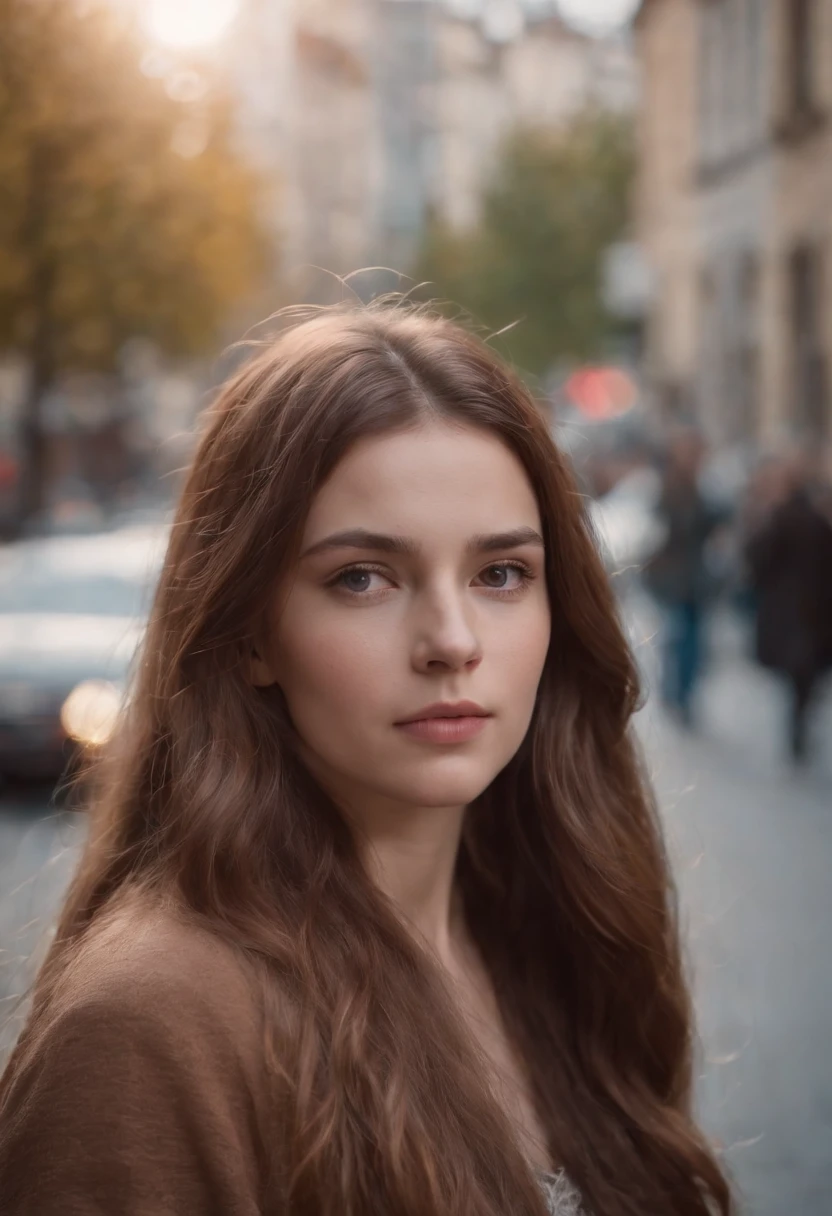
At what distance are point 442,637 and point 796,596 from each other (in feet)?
29.5

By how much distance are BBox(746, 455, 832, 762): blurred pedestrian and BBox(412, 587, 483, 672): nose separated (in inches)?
350

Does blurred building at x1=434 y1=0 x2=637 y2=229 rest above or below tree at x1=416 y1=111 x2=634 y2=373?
above

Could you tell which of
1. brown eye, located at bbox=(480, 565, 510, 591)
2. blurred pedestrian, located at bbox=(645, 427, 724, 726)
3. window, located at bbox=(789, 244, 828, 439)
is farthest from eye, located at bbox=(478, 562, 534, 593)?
window, located at bbox=(789, 244, 828, 439)

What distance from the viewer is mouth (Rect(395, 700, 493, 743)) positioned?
1.82m

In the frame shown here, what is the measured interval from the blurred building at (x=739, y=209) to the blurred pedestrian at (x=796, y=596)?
8.42 metres

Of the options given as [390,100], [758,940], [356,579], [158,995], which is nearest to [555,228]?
[390,100]

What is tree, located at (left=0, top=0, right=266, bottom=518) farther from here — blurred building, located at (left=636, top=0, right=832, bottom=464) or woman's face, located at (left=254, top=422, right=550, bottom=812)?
woman's face, located at (left=254, top=422, right=550, bottom=812)

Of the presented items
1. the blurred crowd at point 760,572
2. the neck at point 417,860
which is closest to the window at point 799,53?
the blurred crowd at point 760,572

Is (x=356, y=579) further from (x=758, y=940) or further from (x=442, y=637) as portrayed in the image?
(x=758, y=940)

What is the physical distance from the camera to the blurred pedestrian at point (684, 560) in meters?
11.9

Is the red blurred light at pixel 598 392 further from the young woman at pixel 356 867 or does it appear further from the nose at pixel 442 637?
the nose at pixel 442 637

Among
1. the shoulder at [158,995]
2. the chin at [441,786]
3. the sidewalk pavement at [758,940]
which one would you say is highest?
the chin at [441,786]

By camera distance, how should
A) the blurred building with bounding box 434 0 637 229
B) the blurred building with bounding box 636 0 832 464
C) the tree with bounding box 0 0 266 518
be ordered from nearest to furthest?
1. the tree with bounding box 0 0 266 518
2. the blurred building with bounding box 636 0 832 464
3. the blurred building with bounding box 434 0 637 229

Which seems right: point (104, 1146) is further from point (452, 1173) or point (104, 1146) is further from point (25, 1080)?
point (452, 1173)
